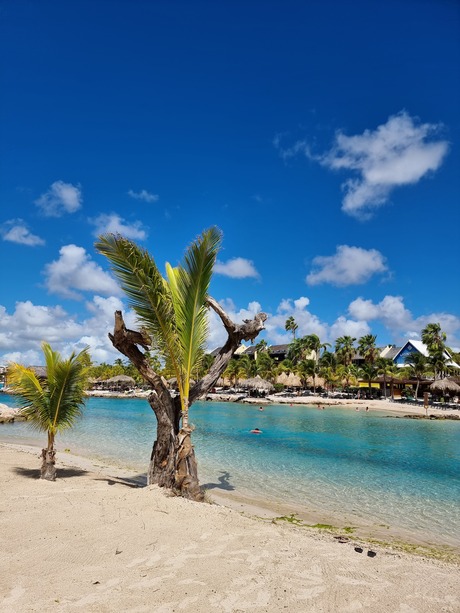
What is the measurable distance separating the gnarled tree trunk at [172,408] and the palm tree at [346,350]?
216 feet

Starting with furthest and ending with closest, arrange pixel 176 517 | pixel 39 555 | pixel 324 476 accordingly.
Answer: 1. pixel 324 476
2. pixel 176 517
3. pixel 39 555

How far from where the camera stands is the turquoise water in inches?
393

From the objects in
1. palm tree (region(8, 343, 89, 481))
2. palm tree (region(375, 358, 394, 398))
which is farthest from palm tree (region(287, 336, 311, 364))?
palm tree (region(8, 343, 89, 481))

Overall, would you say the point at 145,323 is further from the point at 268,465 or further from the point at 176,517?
the point at 268,465

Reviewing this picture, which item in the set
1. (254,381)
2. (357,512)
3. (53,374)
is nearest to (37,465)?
(53,374)

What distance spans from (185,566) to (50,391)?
6.06 metres

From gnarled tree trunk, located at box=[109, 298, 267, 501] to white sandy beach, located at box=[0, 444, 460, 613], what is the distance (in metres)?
0.65

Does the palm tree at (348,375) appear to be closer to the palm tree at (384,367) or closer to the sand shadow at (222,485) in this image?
the palm tree at (384,367)

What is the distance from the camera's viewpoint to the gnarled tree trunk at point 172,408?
25.1 feet

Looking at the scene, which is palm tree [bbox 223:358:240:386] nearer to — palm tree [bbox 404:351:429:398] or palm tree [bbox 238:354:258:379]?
palm tree [bbox 238:354:258:379]

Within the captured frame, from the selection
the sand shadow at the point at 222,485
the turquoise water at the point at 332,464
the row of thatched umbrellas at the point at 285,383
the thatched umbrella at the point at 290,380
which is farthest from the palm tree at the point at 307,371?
the sand shadow at the point at 222,485

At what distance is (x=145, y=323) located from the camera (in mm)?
8219

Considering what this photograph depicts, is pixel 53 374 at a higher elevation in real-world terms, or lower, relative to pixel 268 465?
higher

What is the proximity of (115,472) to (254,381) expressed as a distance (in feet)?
159
